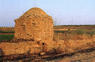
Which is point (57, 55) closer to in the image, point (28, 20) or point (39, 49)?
point (39, 49)

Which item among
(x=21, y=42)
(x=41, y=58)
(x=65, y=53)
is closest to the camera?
(x=21, y=42)

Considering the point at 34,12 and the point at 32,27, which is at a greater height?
the point at 34,12

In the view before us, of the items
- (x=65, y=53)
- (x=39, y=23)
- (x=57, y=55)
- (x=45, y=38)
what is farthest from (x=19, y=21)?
(x=65, y=53)

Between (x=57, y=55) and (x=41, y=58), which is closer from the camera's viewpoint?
(x=41, y=58)

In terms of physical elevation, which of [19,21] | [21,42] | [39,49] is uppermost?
[19,21]

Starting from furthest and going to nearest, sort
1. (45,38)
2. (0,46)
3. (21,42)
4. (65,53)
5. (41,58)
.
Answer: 1. (65,53)
2. (45,38)
3. (41,58)
4. (21,42)
5. (0,46)

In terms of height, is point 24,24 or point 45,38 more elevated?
point 24,24

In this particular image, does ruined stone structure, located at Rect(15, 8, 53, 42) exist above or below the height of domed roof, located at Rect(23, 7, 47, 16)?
below

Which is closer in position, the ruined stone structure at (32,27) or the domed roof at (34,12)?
the ruined stone structure at (32,27)

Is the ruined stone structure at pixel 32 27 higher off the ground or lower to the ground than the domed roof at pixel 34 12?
lower

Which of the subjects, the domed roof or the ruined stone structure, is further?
the domed roof

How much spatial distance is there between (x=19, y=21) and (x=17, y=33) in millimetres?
964

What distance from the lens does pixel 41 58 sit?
1128 centimetres

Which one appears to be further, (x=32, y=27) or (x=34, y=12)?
(x=34, y=12)
